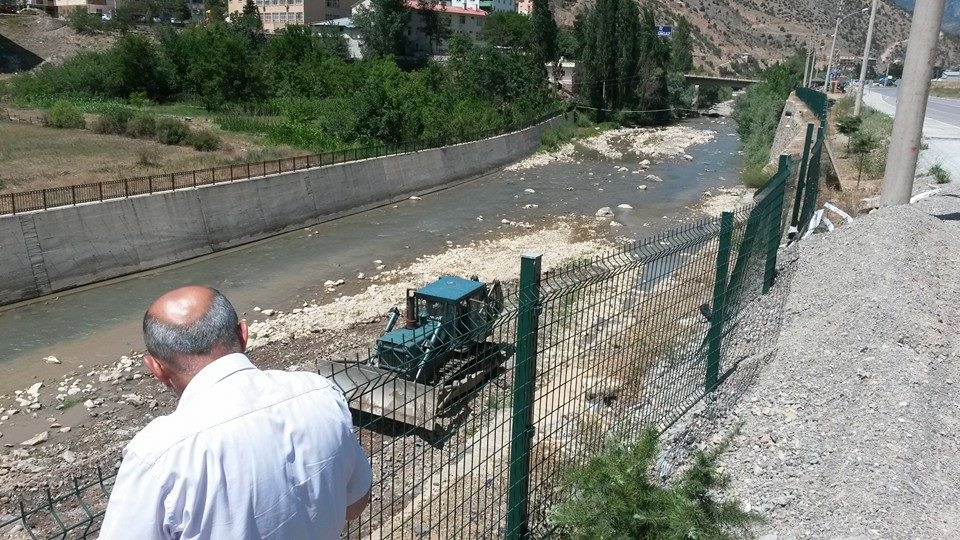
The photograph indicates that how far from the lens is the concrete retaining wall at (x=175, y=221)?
2006 cm

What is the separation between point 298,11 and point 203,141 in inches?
2757

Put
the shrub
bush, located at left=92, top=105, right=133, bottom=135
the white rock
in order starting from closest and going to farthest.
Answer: the white rock < the shrub < bush, located at left=92, top=105, right=133, bottom=135

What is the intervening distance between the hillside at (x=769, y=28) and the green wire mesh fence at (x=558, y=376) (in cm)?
12999

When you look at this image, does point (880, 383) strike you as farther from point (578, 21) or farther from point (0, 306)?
point (578, 21)

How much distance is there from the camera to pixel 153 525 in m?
2.03

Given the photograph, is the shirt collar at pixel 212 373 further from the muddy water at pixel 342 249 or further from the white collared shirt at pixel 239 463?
the muddy water at pixel 342 249

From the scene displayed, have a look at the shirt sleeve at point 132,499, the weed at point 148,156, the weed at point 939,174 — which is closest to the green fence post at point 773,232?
the shirt sleeve at point 132,499

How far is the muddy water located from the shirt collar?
49.1 ft

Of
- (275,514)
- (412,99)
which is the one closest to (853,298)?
(275,514)

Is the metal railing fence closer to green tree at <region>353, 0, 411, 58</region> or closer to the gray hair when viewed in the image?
the gray hair

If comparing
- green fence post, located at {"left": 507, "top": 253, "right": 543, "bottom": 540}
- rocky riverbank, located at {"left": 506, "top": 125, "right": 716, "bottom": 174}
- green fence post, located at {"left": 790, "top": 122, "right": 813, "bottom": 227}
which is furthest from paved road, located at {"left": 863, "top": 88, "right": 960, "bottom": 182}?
rocky riverbank, located at {"left": 506, "top": 125, "right": 716, "bottom": 174}

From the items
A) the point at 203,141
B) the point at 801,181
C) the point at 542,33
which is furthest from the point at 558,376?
the point at 542,33

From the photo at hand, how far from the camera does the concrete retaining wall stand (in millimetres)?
20062

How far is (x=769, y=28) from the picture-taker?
165375 mm
